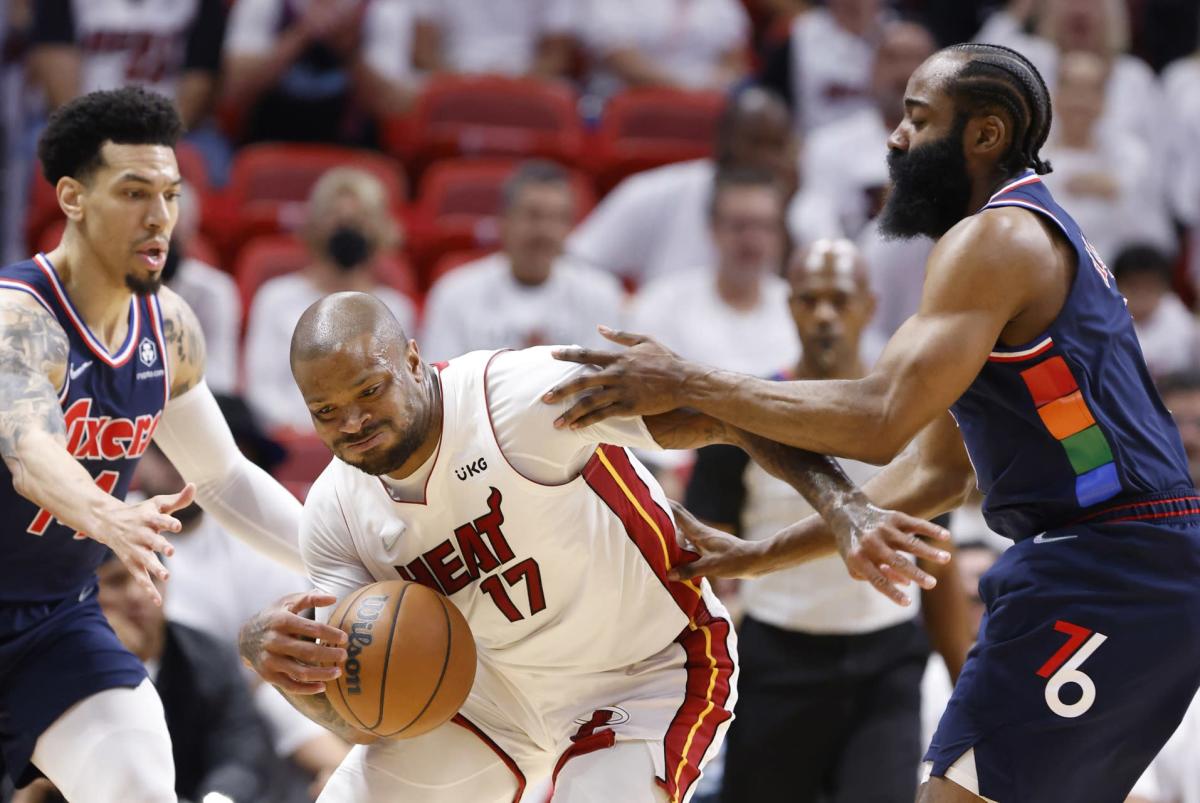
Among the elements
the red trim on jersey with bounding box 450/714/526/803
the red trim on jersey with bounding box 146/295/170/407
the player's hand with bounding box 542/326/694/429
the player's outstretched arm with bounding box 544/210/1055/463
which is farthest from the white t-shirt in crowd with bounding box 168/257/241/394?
the player's outstretched arm with bounding box 544/210/1055/463

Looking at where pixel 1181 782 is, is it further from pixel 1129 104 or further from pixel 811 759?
pixel 1129 104

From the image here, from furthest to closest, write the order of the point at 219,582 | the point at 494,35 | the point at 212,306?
1. the point at 494,35
2. the point at 212,306
3. the point at 219,582

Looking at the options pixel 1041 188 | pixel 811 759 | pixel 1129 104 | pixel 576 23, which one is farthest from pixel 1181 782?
pixel 576 23

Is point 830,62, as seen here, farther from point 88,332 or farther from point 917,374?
point 917,374

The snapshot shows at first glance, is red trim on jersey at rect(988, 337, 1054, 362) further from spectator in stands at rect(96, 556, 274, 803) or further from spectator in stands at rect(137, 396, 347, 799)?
spectator in stands at rect(137, 396, 347, 799)

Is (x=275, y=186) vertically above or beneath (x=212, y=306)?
above

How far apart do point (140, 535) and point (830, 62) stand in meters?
7.80

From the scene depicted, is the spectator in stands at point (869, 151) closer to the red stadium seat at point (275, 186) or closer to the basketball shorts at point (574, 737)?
the red stadium seat at point (275, 186)

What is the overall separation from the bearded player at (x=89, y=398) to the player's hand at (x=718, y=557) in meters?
1.43

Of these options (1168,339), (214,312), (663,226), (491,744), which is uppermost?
(663,226)

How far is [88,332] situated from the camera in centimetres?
477

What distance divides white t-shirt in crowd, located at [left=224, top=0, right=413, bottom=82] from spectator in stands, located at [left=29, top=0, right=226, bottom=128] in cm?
12

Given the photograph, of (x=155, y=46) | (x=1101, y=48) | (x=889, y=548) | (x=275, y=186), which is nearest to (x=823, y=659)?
(x=889, y=548)

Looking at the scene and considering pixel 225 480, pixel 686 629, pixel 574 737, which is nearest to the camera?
pixel 574 737
